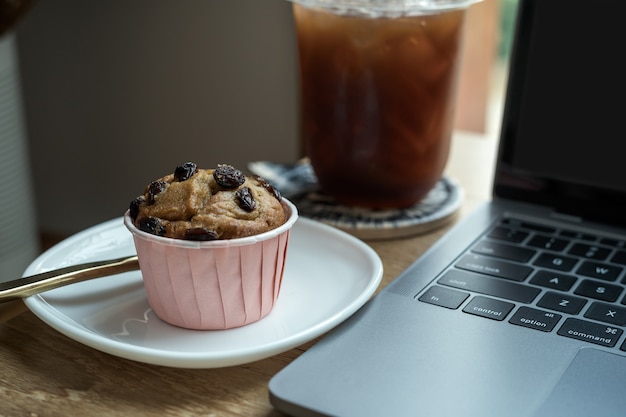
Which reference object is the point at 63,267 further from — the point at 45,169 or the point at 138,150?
the point at 45,169

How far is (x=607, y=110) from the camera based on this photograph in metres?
0.77

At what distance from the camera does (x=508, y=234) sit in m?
0.76

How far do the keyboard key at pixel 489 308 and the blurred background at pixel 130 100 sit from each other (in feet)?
3.35

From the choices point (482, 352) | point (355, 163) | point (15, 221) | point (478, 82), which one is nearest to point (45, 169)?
point (15, 221)

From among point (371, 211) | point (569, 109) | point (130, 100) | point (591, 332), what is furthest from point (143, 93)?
point (591, 332)

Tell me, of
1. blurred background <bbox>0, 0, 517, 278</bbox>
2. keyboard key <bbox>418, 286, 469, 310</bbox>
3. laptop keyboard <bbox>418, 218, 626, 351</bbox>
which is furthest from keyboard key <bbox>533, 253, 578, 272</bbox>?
blurred background <bbox>0, 0, 517, 278</bbox>

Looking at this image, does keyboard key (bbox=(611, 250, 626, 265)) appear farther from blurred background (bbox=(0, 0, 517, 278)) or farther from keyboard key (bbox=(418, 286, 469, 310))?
blurred background (bbox=(0, 0, 517, 278))

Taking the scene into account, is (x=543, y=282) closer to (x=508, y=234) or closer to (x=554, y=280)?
(x=554, y=280)

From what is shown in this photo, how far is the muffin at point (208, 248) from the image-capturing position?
1.86 ft

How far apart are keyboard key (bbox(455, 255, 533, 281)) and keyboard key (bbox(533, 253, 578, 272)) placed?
0.02 m

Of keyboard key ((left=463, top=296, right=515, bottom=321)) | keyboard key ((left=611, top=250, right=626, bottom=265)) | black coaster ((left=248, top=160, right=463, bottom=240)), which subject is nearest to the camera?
keyboard key ((left=463, top=296, right=515, bottom=321))

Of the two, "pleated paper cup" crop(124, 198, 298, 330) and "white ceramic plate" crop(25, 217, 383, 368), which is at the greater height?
"pleated paper cup" crop(124, 198, 298, 330)

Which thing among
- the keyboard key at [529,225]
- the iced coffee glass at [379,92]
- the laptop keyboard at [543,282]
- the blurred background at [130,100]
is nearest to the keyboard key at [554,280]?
the laptop keyboard at [543,282]

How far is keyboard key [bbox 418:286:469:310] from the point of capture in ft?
2.02
